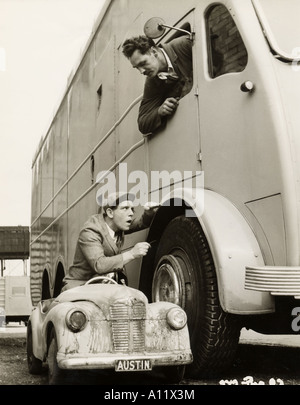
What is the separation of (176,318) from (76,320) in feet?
1.59

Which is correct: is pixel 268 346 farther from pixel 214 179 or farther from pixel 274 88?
pixel 274 88

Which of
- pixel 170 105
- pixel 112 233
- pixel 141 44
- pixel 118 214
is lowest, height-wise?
pixel 112 233

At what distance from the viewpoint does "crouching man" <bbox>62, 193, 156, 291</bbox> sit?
10.9ft

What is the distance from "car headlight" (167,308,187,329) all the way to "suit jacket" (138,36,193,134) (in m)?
1.30

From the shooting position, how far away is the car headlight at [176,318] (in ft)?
9.34

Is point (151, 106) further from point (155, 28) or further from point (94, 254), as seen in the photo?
point (94, 254)

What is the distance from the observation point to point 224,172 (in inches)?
123

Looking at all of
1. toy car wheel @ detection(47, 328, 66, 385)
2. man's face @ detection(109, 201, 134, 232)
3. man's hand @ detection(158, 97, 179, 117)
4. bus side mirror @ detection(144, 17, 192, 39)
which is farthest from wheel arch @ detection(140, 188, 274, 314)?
bus side mirror @ detection(144, 17, 192, 39)

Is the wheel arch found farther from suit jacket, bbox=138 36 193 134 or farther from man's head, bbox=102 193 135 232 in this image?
suit jacket, bbox=138 36 193 134

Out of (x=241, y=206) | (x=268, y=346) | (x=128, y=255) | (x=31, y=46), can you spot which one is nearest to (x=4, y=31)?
(x=31, y=46)

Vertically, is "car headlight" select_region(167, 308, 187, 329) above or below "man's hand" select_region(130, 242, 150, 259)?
below

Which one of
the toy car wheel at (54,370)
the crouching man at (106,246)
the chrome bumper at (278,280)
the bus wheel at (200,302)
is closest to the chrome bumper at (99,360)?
the toy car wheel at (54,370)

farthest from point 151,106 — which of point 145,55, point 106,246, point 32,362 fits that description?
point 32,362

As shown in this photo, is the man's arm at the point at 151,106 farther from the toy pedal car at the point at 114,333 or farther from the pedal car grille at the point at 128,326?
the pedal car grille at the point at 128,326
